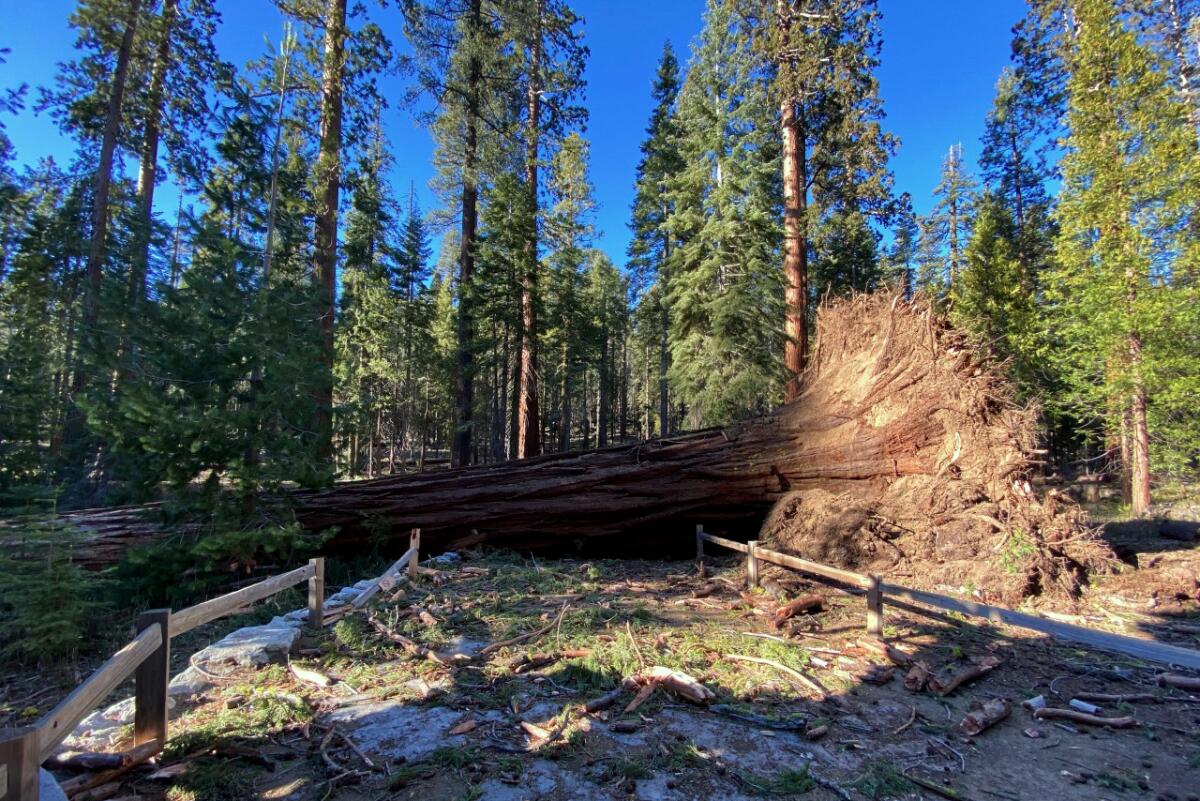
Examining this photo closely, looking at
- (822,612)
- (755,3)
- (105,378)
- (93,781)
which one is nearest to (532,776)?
(93,781)

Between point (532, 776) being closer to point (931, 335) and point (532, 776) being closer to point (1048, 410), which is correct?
point (931, 335)

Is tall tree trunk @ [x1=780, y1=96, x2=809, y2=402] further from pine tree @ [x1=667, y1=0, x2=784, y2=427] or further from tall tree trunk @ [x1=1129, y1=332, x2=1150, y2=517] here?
tall tree trunk @ [x1=1129, y1=332, x2=1150, y2=517]

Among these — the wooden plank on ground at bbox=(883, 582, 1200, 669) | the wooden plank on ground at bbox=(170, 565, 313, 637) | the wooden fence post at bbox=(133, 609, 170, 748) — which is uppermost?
the wooden plank on ground at bbox=(170, 565, 313, 637)

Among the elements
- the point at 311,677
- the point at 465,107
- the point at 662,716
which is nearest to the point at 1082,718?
the point at 662,716

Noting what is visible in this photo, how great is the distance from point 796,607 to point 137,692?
251 inches

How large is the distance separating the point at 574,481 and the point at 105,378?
7210 millimetres

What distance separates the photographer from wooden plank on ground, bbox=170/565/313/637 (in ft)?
11.8

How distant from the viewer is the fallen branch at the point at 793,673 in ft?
14.9

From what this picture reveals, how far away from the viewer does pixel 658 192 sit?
2314cm

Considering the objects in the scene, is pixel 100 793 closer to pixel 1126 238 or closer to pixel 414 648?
pixel 414 648

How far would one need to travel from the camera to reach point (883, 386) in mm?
9617

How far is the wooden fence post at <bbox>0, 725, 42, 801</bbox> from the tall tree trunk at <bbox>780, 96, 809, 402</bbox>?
13.6 metres

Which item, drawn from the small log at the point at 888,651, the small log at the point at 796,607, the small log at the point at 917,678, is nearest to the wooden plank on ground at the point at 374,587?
the small log at the point at 796,607

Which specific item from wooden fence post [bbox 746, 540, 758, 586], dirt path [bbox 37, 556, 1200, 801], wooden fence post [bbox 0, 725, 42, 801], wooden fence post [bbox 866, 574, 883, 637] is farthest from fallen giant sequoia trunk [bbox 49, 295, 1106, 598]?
wooden fence post [bbox 0, 725, 42, 801]
